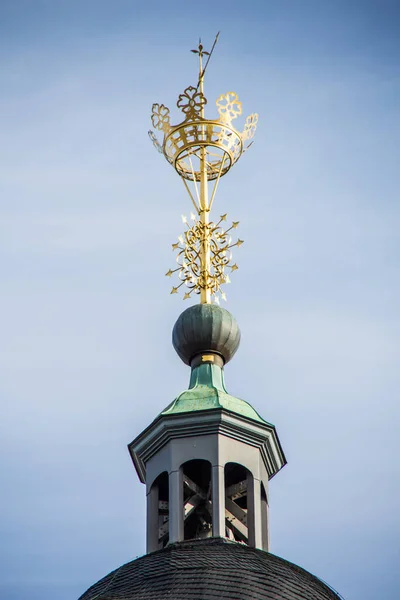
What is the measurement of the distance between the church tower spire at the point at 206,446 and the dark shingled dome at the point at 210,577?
1329mm

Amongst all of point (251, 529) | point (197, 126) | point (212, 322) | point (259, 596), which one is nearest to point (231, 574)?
point (259, 596)

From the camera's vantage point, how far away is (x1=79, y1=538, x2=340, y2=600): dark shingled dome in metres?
35.9

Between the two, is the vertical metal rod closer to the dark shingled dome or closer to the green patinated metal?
the green patinated metal

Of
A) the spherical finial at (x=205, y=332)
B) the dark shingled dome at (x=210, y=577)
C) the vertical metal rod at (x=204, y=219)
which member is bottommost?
the dark shingled dome at (x=210, y=577)

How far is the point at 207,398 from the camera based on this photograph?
4094 centimetres

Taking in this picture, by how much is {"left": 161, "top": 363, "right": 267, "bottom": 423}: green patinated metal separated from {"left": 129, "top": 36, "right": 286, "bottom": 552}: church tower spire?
0.02 metres

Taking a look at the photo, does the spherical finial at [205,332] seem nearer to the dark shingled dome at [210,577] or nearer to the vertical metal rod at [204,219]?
the vertical metal rod at [204,219]

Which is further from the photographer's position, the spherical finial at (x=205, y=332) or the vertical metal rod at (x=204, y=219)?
the vertical metal rod at (x=204, y=219)

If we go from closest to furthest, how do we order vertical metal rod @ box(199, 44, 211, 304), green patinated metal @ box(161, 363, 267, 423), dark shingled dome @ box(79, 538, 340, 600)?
dark shingled dome @ box(79, 538, 340, 600) → green patinated metal @ box(161, 363, 267, 423) → vertical metal rod @ box(199, 44, 211, 304)

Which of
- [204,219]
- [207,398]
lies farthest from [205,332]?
Answer: [204,219]

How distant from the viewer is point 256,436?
40.8 meters

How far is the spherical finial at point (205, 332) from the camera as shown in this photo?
1650 inches

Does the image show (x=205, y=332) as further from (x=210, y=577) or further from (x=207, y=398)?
(x=210, y=577)

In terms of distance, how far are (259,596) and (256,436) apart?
5346 mm
